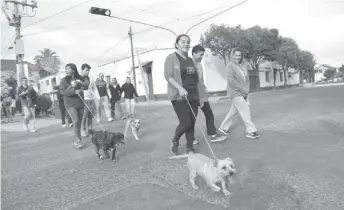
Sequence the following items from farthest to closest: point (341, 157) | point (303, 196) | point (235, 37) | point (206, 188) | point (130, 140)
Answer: point (235, 37)
point (130, 140)
point (341, 157)
point (206, 188)
point (303, 196)

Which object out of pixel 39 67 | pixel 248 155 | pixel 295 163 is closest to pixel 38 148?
Result: pixel 248 155

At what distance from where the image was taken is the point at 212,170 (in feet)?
10.6

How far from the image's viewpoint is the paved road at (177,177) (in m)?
3.15

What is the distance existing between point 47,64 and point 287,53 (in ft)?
151

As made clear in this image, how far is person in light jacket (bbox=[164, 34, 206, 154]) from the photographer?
4.54 m

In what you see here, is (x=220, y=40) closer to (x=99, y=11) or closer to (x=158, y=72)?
(x=158, y=72)

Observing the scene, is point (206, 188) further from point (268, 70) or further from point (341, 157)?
point (268, 70)

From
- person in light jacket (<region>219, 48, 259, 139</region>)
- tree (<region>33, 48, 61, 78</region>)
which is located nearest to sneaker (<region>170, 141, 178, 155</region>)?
person in light jacket (<region>219, 48, 259, 139</region>)

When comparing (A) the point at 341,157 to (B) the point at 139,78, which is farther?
(B) the point at 139,78

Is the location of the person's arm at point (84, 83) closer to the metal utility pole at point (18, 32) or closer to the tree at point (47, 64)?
the metal utility pole at point (18, 32)

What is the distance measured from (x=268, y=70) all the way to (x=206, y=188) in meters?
45.3

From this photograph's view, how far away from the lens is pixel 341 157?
432 cm

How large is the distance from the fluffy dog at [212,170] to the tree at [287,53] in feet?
125

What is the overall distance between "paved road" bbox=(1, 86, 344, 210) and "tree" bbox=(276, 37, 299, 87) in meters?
35.8
